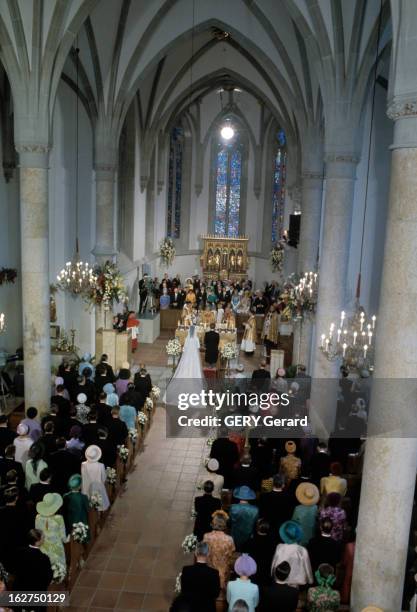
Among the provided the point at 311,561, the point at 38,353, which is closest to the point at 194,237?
the point at 38,353

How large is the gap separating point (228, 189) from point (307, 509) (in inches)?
1091

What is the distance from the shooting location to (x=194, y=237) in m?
34.4

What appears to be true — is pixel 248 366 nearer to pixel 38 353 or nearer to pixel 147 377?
pixel 147 377

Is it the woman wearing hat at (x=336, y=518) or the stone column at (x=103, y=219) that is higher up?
the stone column at (x=103, y=219)

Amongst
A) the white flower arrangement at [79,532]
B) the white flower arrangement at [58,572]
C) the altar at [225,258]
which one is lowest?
the white flower arrangement at [58,572]

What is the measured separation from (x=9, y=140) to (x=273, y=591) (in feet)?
49.5

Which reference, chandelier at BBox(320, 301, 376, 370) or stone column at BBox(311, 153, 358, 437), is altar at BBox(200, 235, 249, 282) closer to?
stone column at BBox(311, 153, 358, 437)

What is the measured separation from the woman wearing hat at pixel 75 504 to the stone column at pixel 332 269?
6198 millimetres

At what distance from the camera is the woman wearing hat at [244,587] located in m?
6.69

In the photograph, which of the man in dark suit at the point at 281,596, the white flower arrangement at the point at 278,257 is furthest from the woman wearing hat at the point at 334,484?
the white flower arrangement at the point at 278,257

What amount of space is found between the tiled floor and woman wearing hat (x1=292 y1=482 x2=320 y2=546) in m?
2.13

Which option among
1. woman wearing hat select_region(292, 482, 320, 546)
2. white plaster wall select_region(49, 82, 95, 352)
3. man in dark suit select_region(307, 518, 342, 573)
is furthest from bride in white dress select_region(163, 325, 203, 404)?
man in dark suit select_region(307, 518, 342, 573)

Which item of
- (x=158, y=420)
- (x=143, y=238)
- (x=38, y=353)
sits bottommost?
(x=158, y=420)

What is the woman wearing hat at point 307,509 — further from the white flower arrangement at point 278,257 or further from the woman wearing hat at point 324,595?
the white flower arrangement at point 278,257
